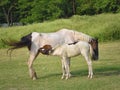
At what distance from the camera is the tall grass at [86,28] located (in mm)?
29391

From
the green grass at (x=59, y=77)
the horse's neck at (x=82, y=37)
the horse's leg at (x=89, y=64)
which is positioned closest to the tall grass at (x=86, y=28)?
the green grass at (x=59, y=77)

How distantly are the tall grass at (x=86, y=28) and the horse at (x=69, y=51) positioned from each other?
15.7 meters

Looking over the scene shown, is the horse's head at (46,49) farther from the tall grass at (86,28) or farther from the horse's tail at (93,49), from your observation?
the tall grass at (86,28)

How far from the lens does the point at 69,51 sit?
44.0ft

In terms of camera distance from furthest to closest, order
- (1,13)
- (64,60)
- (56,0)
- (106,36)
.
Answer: (1,13)
(56,0)
(106,36)
(64,60)

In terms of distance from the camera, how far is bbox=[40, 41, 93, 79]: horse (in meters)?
13.2

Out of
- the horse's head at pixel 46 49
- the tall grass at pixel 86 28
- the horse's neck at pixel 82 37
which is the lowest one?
the tall grass at pixel 86 28

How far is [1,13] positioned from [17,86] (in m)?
42.0

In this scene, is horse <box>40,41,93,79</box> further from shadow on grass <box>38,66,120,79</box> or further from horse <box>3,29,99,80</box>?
shadow on grass <box>38,66,120,79</box>

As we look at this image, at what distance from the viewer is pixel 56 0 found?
4812 centimetres

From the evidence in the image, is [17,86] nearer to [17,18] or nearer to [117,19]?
[117,19]

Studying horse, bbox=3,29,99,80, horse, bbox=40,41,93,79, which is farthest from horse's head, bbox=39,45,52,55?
horse, bbox=3,29,99,80

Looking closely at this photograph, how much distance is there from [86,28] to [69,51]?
17009 mm

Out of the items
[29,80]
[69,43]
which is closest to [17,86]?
[29,80]
